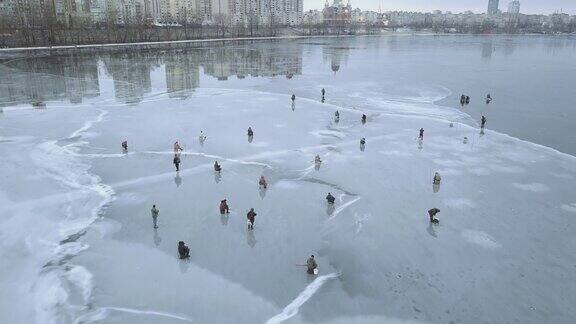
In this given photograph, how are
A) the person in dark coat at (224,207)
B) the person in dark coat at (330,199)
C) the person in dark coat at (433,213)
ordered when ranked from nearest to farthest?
the person in dark coat at (433,213)
the person in dark coat at (224,207)
the person in dark coat at (330,199)

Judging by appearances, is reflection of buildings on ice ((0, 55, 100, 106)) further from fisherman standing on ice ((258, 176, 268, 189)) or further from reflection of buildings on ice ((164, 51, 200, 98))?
fisherman standing on ice ((258, 176, 268, 189))

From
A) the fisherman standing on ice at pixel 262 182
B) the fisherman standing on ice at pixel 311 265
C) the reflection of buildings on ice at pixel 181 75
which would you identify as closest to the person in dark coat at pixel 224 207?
the fisherman standing on ice at pixel 262 182

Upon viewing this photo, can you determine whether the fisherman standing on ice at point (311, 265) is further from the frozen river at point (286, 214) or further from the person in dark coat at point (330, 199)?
the person in dark coat at point (330, 199)

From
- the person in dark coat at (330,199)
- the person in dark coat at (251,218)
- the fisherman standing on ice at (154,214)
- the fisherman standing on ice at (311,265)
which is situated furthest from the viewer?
the person in dark coat at (330,199)

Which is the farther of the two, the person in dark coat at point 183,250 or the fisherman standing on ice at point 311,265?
the person in dark coat at point 183,250

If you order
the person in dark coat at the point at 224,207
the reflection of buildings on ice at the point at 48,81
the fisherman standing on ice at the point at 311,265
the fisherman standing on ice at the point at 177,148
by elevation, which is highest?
the reflection of buildings on ice at the point at 48,81

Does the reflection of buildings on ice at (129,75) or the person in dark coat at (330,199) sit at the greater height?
the reflection of buildings on ice at (129,75)

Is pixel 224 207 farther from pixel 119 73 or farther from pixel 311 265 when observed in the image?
pixel 119 73

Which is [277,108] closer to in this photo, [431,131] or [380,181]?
[431,131]
